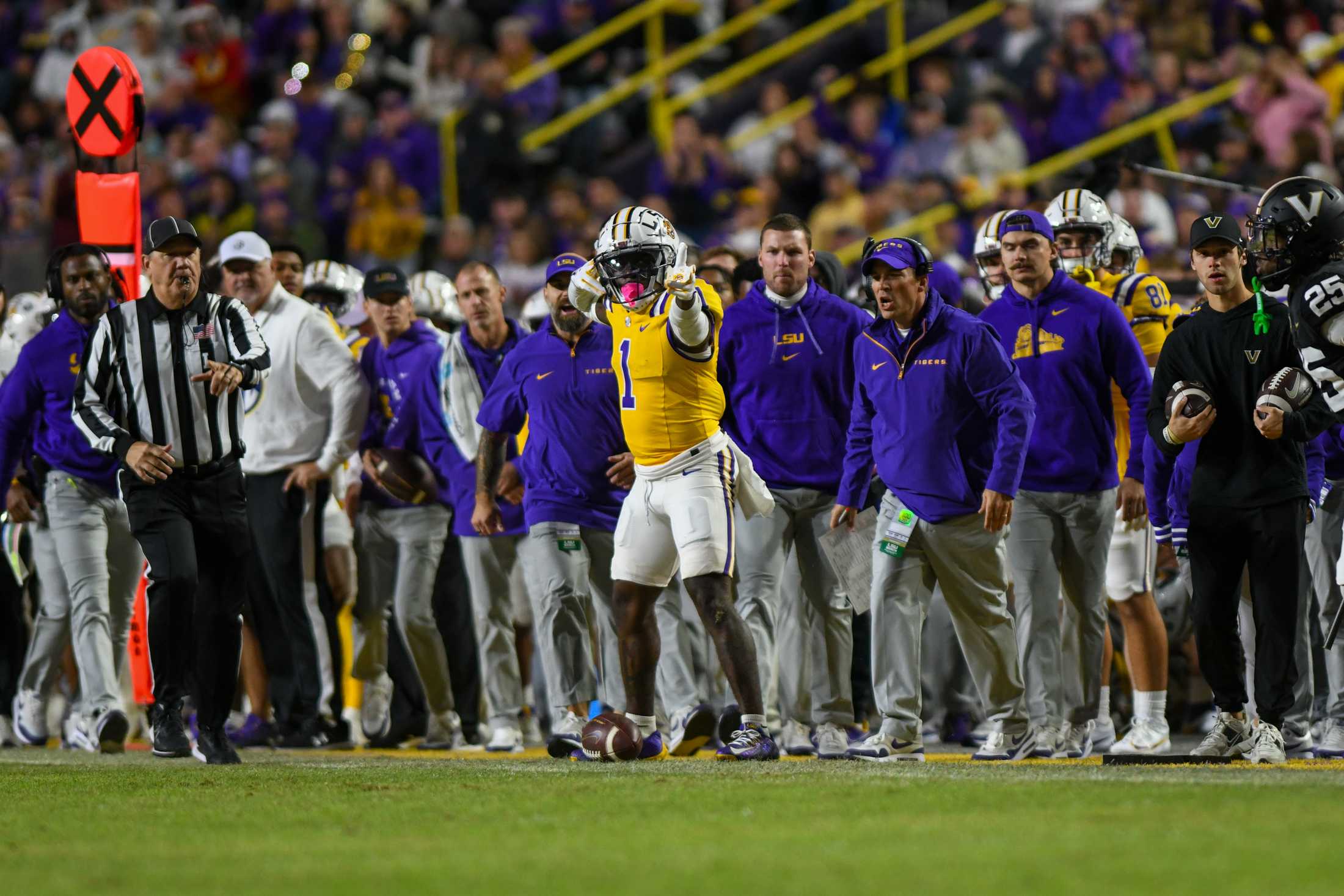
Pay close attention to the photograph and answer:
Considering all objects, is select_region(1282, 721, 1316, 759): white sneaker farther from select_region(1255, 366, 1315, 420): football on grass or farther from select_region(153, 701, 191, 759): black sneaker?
select_region(153, 701, 191, 759): black sneaker

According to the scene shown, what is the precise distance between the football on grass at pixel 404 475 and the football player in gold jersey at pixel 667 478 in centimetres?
218

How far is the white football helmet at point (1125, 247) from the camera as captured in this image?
999 cm

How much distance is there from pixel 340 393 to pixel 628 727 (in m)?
3.06

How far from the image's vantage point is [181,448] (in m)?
9.04

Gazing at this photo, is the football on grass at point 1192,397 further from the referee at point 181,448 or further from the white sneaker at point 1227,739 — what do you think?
the referee at point 181,448

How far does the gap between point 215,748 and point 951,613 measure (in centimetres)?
329

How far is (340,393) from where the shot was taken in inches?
426

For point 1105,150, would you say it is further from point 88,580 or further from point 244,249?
point 88,580

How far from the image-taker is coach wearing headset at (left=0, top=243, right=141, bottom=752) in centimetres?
1029

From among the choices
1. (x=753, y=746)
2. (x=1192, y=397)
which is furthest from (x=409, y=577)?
(x=1192, y=397)

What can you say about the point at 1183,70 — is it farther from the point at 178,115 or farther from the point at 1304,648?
the point at 178,115

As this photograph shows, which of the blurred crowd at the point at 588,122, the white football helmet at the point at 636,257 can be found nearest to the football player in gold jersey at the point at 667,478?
the white football helmet at the point at 636,257

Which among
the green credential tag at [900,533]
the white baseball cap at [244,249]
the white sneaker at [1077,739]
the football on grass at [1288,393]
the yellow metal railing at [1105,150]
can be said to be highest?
the yellow metal railing at [1105,150]

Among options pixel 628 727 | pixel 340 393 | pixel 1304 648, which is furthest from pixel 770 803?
pixel 340 393
